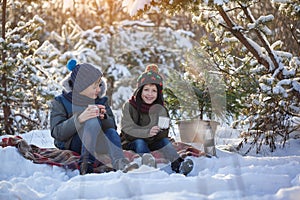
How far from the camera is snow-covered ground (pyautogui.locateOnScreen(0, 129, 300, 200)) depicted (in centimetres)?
191

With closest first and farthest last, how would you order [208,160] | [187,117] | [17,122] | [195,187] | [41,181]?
[195,187], [41,181], [208,160], [187,117], [17,122]

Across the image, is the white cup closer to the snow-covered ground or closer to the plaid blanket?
the plaid blanket

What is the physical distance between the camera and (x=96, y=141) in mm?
3027

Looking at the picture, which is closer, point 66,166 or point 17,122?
point 66,166

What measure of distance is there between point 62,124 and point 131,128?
64 cm

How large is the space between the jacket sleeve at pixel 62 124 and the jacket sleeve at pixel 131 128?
52 centimetres

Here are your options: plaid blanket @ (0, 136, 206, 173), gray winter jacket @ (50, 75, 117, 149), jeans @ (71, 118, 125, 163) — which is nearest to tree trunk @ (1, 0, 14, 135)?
plaid blanket @ (0, 136, 206, 173)

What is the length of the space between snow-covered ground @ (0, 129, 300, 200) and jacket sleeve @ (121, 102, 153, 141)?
2.01 ft

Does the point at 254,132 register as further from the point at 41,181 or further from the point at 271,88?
the point at 41,181

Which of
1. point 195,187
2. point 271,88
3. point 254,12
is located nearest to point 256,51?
point 271,88

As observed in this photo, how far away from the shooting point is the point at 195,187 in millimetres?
2006

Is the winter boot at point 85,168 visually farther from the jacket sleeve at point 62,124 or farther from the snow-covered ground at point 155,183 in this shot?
the jacket sleeve at point 62,124

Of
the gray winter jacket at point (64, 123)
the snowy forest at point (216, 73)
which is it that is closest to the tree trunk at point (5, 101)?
the snowy forest at point (216, 73)

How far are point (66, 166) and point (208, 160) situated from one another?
1081 mm
